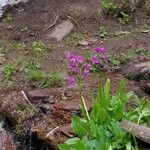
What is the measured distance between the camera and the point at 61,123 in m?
6.70

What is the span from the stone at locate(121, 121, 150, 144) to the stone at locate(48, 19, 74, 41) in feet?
14.2

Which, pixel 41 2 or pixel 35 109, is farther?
pixel 41 2

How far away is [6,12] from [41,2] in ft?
2.72

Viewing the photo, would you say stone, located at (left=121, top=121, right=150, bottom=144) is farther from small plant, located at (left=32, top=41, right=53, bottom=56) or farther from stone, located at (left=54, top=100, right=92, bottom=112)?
small plant, located at (left=32, top=41, right=53, bottom=56)

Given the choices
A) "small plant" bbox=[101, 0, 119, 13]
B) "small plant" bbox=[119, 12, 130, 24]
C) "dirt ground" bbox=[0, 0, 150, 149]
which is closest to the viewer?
"dirt ground" bbox=[0, 0, 150, 149]

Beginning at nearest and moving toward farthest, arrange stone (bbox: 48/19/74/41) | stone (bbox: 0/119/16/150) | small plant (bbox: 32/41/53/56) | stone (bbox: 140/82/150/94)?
1. stone (bbox: 0/119/16/150)
2. stone (bbox: 140/82/150/94)
3. small plant (bbox: 32/41/53/56)
4. stone (bbox: 48/19/74/41)

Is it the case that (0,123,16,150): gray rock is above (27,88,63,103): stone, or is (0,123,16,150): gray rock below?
below

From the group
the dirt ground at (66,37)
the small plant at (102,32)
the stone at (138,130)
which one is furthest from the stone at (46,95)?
the small plant at (102,32)

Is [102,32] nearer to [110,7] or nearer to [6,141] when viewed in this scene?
[110,7]

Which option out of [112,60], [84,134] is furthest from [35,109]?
[112,60]

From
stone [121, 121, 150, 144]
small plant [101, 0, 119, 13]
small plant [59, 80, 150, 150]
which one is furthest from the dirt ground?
stone [121, 121, 150, 144]

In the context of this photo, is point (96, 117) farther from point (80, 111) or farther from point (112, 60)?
point (112, 60)

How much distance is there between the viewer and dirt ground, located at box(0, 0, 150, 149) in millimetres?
8008

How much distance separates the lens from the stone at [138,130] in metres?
5.56
